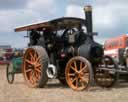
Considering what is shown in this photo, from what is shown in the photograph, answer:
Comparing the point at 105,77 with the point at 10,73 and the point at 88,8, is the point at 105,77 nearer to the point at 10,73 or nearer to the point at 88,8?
the point at 88,8

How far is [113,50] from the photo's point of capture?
16.1 m

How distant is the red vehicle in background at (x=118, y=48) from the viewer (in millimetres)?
14991

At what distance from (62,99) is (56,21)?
12.1 feet

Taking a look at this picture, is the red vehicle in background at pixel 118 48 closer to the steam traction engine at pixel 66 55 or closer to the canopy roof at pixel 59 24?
the steam traction engine at pixel 66 55

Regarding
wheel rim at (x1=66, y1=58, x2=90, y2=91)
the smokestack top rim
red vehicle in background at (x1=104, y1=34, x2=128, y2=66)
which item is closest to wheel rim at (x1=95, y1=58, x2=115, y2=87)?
red vehicle in background at (x1=104, y1=34, x2=128, y2=66)

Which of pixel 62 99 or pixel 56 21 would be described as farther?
pixel 56 21

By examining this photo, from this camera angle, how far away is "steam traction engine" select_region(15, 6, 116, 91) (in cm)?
1333

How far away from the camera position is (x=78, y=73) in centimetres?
1320

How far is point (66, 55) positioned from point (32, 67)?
1394 mm

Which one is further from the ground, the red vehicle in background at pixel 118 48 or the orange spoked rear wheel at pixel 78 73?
the red vehicle in background at pixel 118 48

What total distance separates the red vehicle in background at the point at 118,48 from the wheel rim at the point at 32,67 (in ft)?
8.87

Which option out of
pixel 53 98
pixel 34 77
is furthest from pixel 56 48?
pixel 53 98

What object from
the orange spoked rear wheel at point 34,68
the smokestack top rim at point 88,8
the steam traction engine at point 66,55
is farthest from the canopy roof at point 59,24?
the orange spoked rear wheel at point 34,68

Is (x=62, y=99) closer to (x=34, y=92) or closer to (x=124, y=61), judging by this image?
(x=34, y=92)
